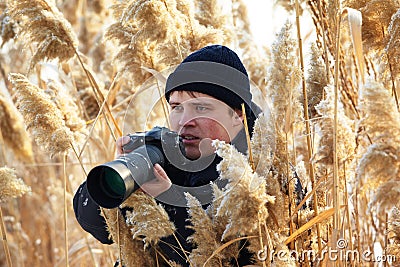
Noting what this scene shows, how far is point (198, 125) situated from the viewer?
131cm

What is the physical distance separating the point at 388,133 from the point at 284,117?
12.0 inches

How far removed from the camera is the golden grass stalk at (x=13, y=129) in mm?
2301

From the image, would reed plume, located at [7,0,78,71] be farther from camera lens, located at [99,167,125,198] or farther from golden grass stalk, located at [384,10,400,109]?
golden grass stalk, located at [384,10,400,109]

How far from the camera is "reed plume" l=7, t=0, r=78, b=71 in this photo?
154 centimetres

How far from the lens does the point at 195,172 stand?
132cm

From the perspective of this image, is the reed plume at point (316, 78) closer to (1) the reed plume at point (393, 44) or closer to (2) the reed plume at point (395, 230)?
(1) the reed plume at point (393, 44)

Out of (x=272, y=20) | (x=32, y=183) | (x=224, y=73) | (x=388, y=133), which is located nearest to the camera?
(x=388, y=133)

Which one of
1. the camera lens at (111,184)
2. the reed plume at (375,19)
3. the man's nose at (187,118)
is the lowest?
the camera lens at (111,184)

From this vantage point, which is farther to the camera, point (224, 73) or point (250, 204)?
point (224, 73)

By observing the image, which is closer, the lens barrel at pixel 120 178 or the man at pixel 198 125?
the lens barrel at pixel 120 178

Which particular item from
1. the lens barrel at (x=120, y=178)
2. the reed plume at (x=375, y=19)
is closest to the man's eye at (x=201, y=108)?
the lens barrel at (x=120, y=178)

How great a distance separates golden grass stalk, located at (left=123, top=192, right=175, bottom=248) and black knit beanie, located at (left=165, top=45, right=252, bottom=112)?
0.32 metres

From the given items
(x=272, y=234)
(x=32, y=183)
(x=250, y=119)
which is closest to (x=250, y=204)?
(x=272, y=234)

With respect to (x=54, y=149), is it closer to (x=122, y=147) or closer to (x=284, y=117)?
(x=122, y=147)
